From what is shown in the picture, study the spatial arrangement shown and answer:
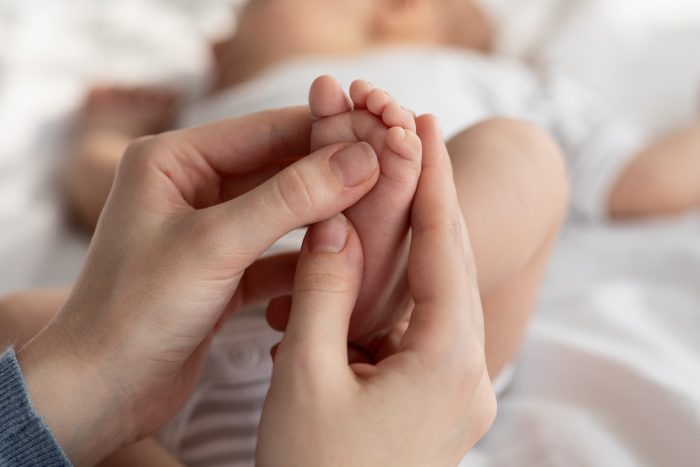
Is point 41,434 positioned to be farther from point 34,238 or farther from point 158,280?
point 34,238

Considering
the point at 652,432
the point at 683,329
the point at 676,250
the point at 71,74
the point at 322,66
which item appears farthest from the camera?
the point at 71,74

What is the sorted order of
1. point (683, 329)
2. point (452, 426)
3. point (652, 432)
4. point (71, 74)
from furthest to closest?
point (71, 74) → point (683, 329) → point (652, 432) → point (452, 426)

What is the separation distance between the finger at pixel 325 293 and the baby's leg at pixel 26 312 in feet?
0.85

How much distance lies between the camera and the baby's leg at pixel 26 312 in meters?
0.60

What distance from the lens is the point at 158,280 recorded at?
0.47m

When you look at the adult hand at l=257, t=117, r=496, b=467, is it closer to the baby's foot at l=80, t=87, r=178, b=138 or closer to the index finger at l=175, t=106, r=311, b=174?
the index finger at l=175, t=106, r=311, b=174

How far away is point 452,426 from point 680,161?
2.70 feet

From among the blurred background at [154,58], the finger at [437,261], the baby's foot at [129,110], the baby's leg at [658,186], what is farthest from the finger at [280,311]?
the baby's foot at [129,110]

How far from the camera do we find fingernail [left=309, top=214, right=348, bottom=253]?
1.57ft

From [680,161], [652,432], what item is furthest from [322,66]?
[652,432]

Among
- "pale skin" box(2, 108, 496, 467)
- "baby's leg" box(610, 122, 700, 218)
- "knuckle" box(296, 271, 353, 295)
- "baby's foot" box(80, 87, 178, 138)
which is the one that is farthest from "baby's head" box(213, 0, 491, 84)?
"knuckle" box(296, 271, 353, 295)

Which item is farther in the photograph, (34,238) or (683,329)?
(34,238)

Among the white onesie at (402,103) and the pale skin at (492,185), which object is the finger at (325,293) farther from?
the white onesie at (402,103)

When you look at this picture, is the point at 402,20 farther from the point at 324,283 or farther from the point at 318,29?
the point at 324,283
